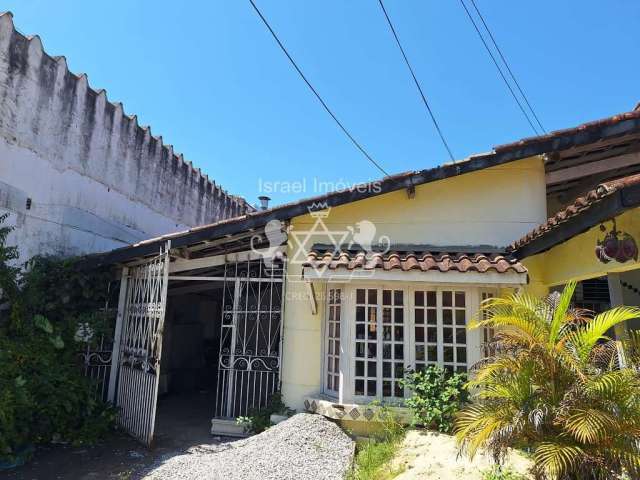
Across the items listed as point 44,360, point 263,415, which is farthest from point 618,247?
point 44,360

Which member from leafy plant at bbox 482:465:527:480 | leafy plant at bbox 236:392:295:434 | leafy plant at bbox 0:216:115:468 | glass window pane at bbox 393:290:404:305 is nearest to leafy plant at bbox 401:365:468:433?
glass window pane at bbox 393:290:404:305

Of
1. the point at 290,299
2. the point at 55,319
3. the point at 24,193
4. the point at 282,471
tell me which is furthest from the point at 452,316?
the point at 24,193

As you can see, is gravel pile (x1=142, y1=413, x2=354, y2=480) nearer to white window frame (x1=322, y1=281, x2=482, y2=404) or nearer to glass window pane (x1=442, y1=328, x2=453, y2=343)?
white window frame (x1=322, y1=281, x2=482, y2=404)

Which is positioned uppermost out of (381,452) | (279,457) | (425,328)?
(425,328)

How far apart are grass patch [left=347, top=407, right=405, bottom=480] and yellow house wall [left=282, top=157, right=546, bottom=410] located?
4.45 feet

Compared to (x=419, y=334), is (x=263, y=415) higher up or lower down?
lower down

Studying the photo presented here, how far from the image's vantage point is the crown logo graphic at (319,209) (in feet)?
24.0

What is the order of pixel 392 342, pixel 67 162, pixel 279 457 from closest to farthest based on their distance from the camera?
pixel 279 457 → pixel 392 342 → pixel 67 162

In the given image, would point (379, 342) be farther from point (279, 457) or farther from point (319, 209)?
point (319, 209)

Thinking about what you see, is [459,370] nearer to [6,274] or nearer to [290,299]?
[290,299]

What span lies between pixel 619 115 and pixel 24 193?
34.1 ft

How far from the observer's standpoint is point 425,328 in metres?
6.77

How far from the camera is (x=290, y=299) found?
306 inches

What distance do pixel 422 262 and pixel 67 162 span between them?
793 cm
